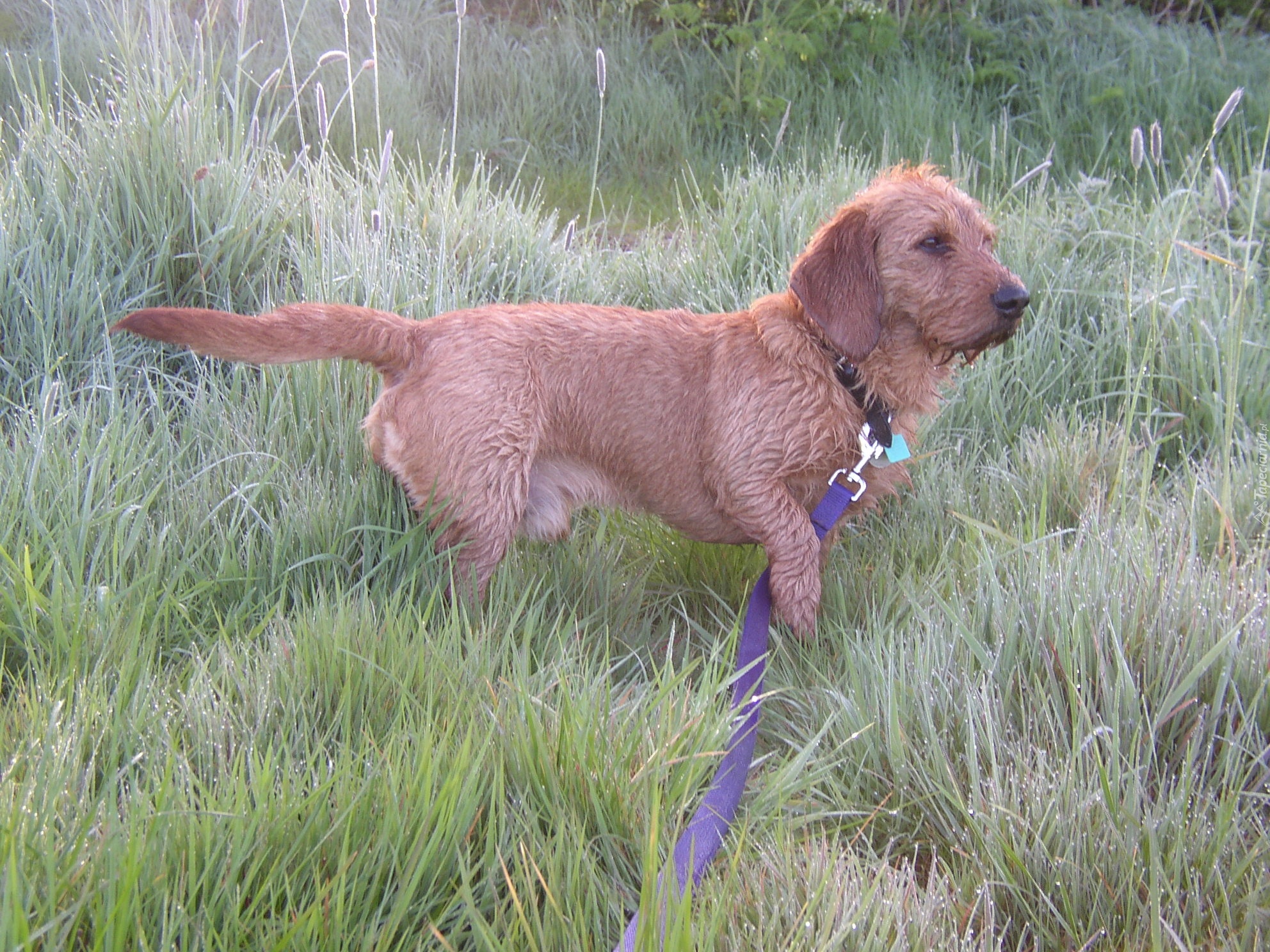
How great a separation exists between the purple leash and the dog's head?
0.31 metres

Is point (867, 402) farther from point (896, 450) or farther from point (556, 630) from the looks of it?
point (556, 630)

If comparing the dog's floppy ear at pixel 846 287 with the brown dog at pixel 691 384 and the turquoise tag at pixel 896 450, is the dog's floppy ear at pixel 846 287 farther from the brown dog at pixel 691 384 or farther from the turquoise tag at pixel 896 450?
the turquoise tag at pixel 896 450

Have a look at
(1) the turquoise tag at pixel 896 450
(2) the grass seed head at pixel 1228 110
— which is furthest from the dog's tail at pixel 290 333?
(2) the grass seed head at pixel 1228 110

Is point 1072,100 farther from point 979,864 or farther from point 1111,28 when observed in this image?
point 979,864

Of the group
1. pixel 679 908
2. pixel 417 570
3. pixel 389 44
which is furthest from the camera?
pixel 389 44

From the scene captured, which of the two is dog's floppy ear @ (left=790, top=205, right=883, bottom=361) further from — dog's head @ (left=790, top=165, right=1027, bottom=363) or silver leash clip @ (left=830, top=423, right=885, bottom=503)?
silver leash clip @ (left=830, top=423, right=885, bottom=503)

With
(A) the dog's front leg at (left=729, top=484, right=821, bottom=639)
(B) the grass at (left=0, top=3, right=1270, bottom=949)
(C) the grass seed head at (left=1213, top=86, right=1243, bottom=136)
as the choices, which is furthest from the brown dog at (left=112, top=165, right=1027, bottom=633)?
(C) the grass seed head at (left=1213, top=86, right=1243, bottom=136)

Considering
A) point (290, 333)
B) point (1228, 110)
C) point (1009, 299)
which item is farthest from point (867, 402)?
point (290, 333)

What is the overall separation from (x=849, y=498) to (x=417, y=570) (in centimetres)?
120

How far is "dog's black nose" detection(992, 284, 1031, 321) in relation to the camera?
2.42m

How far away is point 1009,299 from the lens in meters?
2.42

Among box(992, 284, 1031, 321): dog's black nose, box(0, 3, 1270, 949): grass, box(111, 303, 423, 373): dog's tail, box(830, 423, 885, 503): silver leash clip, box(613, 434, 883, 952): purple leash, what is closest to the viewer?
box(0, 3, 1270, 949): grass

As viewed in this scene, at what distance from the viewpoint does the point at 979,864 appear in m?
1.66

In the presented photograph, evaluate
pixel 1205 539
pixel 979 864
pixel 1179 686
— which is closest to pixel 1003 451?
pixel 1205 539
